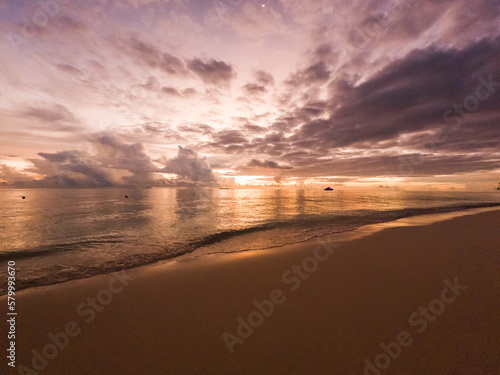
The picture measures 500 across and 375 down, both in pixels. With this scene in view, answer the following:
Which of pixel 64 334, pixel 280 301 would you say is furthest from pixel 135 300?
pixel 280 301

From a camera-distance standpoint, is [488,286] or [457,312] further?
[488,286]

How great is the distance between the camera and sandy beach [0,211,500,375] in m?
3.79

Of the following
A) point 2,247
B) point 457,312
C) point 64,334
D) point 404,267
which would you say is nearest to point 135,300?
point 64,334

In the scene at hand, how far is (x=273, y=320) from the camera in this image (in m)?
5.00

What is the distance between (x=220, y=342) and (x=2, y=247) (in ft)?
58.6

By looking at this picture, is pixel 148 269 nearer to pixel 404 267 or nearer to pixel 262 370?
pixel 262 370

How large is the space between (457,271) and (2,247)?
24.5 meters

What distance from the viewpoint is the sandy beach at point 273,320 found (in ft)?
12.4

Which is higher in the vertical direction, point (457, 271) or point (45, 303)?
point (457, 271)

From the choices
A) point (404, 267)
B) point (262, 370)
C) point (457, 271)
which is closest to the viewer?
point (262, 370)

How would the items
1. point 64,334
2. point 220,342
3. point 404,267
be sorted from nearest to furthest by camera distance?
point 220,342
point 64,334
point 404,267

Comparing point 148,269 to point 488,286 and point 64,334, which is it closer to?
point 64,334

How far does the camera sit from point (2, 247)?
514 inches

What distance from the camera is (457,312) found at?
193 inches
